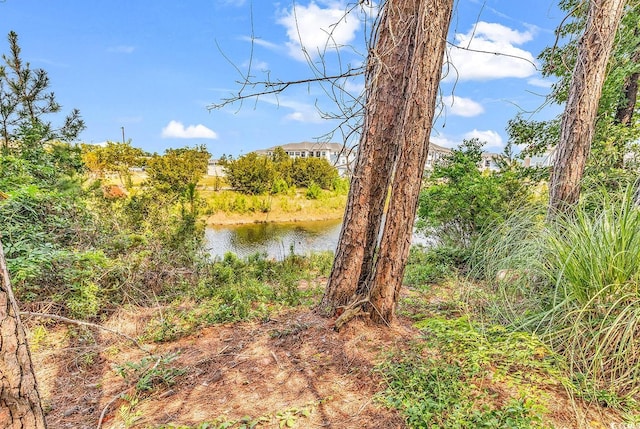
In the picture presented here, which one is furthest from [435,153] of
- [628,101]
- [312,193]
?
[312,193]

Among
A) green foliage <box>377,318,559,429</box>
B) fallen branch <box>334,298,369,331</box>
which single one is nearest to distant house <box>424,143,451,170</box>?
fallen branch <box>334,298,369,331</box>

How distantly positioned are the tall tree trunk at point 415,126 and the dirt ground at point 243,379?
0.62 m

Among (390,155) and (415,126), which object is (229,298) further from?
(415,126)

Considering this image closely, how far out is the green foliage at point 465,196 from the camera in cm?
469

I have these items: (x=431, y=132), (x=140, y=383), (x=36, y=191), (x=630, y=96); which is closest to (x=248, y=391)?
(x=140, y=383)

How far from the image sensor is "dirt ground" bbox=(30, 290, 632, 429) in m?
1.42

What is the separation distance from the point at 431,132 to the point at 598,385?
5.17ft

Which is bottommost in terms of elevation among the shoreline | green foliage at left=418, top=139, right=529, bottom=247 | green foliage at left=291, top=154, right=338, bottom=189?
the shoreline

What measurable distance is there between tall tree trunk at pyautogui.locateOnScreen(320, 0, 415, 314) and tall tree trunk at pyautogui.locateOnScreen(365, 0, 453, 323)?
0.18 meters

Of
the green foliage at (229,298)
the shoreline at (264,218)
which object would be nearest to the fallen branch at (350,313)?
the green foliage at (229,298)

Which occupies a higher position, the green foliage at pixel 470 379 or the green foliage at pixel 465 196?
the green foliage at pixel 465 196

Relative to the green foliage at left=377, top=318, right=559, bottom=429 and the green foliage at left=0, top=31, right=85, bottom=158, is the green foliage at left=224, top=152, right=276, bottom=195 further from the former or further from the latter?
the green foliage at left=377, top=318, right=559, bottom=429

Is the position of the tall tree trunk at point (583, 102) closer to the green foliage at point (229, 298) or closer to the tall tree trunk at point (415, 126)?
the tall tree trunk at point (415, 126)

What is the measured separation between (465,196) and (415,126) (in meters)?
3.29
